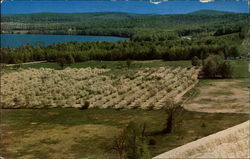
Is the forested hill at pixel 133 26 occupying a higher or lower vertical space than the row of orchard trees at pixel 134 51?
higher

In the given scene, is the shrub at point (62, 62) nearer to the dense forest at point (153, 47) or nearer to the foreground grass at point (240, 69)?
the dense forest at point (153, 47)

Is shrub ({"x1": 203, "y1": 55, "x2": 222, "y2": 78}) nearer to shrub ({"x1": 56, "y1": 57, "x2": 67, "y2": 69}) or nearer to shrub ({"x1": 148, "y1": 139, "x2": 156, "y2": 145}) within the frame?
shrub ({"x1": 56, "y1": 57, "x2": 67, "y2": 69})

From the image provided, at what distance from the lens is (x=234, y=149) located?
389 cm

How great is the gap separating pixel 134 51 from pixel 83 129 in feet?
106

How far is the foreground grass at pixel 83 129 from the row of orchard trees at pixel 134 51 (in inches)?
901

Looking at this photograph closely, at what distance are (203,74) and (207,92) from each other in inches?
417

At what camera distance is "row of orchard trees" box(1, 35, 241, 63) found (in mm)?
49619

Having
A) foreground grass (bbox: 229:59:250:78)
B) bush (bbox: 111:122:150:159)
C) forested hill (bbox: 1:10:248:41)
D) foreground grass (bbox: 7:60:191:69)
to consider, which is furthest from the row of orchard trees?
bush (bbox: 111:122:150:159)

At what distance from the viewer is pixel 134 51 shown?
53.4 metres

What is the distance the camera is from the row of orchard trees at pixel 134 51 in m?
49.6

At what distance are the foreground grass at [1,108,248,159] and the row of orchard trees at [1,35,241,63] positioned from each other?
2287 centimetres

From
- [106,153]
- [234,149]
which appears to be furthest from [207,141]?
[106,153]

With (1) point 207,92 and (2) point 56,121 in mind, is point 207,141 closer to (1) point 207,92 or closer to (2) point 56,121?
(2) point 56,121

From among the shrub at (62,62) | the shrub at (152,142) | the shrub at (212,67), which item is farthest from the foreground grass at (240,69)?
the shrub at (62,62)
